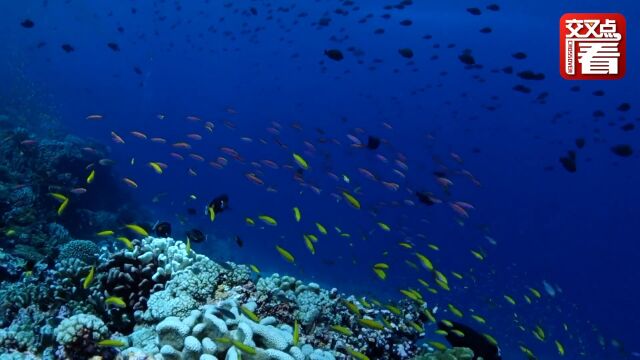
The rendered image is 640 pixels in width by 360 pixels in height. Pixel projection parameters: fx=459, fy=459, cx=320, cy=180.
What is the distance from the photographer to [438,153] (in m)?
62.0

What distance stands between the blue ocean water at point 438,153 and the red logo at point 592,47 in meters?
14.9

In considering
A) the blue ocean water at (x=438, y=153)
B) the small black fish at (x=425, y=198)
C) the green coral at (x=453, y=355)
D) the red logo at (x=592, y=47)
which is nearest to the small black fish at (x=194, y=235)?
the green coral at (x=453, y=355)

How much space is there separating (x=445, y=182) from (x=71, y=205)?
47.2 ft

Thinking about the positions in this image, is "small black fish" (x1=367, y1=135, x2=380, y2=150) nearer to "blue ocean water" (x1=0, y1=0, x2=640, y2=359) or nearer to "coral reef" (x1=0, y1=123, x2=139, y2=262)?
"coral reef" (x1=0, y1=123, x2=139, y2=262)

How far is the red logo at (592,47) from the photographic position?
14484mm

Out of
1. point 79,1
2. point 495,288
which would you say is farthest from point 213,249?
point 79,1

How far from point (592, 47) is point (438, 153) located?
47.6 meters

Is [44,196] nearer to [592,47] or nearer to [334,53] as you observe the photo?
[334,53]

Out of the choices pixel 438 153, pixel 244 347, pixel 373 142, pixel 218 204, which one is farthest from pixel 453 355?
pixel 438 153

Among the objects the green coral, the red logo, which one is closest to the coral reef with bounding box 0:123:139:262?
the green coral

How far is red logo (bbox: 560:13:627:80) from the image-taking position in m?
14.5

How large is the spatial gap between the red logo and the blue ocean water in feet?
48.8

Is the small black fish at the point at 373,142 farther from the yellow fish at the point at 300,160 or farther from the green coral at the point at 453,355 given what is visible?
the green coral at the point at 453,355

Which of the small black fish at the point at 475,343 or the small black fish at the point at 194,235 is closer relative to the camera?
the small black fish at the point at 194,235
